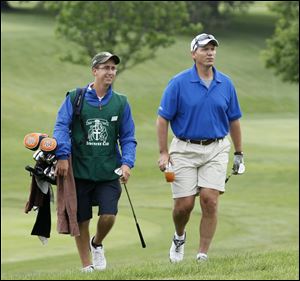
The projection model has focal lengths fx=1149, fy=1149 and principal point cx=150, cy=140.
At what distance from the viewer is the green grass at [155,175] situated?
1208 centimetres

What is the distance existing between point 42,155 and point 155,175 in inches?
937

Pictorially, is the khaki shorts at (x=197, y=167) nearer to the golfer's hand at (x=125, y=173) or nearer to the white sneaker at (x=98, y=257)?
the golfer's hand at (x=125, y=173)

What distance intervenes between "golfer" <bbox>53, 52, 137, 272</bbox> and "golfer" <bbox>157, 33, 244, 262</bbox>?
1.52ft

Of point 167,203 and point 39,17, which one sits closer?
point 167,203

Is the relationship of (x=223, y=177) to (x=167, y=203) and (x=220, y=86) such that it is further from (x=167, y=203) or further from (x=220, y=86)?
(x=167, y=203)

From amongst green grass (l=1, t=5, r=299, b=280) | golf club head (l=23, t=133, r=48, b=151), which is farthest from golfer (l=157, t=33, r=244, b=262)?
golf club head (l=23, t=133, r=48, b=151)

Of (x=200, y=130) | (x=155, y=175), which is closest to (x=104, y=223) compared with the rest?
(x=200, y=130)

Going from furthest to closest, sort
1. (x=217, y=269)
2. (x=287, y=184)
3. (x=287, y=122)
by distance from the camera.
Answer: (x=287, y=122)
(x=287, y=184)
(x=217, y=269)

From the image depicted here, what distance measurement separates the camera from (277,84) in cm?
6744

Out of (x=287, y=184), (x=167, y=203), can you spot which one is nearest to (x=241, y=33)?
(x=287, y=184)

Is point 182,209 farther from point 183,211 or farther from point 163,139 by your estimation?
point 163,139

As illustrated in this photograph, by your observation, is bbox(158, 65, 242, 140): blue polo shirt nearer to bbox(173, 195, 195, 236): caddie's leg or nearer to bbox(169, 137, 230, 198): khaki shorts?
bbox(169, 137, 230, 198): khaki shorts

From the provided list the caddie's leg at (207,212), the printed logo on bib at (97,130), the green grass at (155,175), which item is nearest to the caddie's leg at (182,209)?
the caddie's leg at (207,212)

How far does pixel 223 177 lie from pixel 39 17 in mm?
65256
